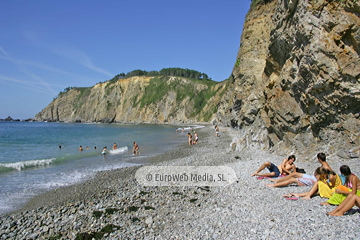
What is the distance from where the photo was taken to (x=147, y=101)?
333 feet

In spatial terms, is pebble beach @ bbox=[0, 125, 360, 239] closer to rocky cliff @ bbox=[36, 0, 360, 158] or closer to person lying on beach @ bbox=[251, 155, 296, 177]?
person lying on beach @ bbox=[251, 155, 296, 177]

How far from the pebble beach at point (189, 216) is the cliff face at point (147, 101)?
73.4 meters

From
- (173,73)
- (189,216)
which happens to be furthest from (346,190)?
(173,73)

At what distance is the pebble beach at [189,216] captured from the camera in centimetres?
485

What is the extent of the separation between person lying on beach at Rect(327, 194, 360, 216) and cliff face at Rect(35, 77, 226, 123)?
75.7m

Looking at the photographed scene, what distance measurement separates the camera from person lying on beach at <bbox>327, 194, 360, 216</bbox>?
5016 mm

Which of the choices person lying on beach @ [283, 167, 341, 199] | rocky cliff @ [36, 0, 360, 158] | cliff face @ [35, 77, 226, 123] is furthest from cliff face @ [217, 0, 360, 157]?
cliff face @ [35, 77, 226, 123]

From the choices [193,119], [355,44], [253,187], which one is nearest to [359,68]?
[355,44]

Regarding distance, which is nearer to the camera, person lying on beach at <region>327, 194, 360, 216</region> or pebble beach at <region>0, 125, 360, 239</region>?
pebble beach at <region>0, 125, 360, 239</region>

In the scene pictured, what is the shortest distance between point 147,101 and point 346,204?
322 feet

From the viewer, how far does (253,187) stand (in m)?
7.66

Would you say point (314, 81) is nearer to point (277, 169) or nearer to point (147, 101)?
point (277, 169)

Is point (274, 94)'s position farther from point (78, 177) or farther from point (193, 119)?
point (193, 119)

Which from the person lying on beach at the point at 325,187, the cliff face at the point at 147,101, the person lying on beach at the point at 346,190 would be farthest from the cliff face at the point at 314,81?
the cliff face at the point at 147,101
